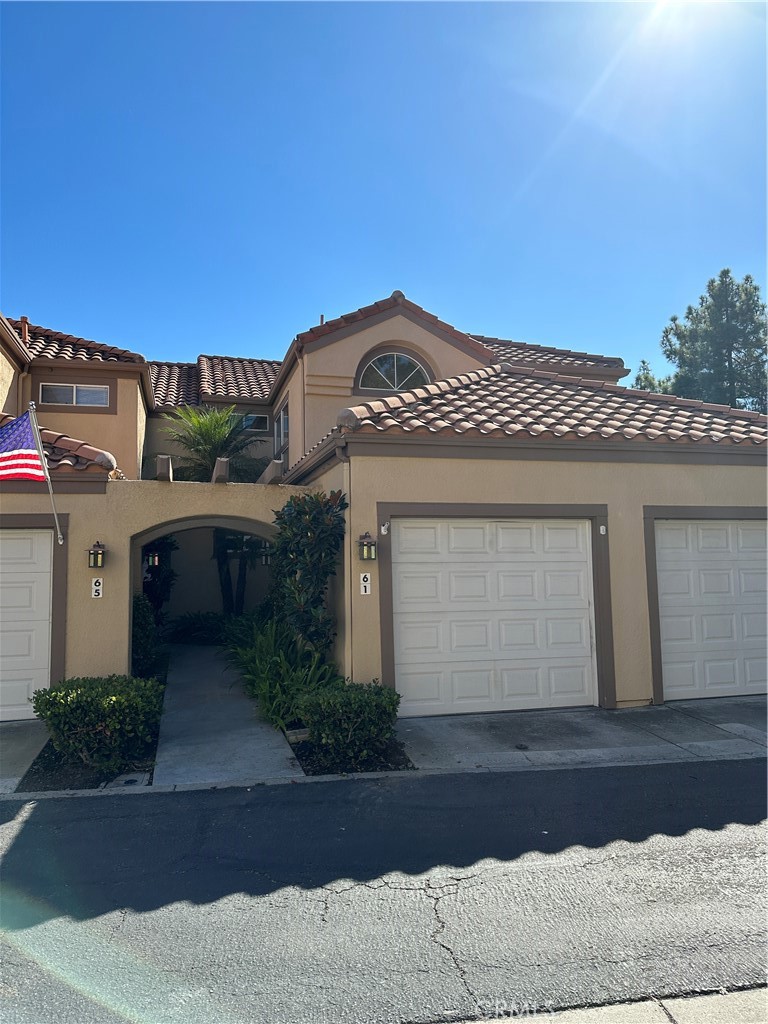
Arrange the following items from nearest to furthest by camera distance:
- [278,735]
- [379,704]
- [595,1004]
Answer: [595,1004] → [379,704] → [278,735]

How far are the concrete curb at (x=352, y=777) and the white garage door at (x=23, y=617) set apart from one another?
3.06 metres

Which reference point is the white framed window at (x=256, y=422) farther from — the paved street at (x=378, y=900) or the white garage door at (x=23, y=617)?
the paved street at (x=378, y=900)

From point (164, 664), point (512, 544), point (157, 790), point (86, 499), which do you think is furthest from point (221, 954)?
point (164, 664)

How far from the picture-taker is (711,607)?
397 inches

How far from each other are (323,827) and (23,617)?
5.77 m

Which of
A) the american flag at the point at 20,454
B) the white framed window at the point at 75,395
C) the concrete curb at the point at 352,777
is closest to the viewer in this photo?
the concrete curb at the point at 352,777

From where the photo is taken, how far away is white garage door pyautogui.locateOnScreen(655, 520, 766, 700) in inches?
391

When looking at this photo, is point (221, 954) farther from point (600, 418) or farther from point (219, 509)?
point (600, 418)

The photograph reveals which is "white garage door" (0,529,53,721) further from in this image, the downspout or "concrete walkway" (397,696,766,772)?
the downspout

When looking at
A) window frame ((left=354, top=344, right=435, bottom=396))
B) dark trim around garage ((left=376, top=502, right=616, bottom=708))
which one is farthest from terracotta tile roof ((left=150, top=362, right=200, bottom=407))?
dark trim around garage ((left=376, top=502, right=616, bottom=708))

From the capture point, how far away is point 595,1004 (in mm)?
3457

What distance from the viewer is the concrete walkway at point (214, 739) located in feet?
23.4

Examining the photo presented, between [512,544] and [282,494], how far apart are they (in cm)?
352

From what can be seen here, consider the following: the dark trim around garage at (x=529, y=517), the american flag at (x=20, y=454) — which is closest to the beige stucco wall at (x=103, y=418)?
the american flag at (x=20, y=454)
